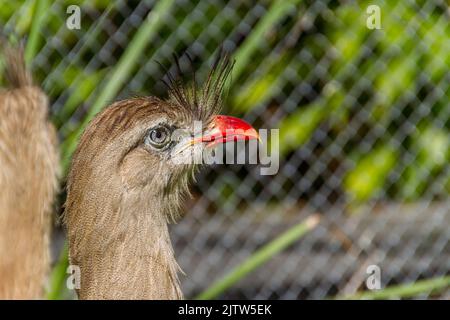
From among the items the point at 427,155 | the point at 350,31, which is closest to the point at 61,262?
the point at 350,31

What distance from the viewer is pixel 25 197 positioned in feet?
3.54

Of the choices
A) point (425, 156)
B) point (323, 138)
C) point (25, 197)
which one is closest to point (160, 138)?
point (25, 197)

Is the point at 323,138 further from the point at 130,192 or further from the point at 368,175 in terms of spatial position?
the point at 130,192

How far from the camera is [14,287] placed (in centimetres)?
108

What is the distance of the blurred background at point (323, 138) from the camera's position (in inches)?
135

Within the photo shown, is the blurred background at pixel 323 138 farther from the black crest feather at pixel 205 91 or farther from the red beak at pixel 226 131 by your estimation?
the red beak at pixel 226 131

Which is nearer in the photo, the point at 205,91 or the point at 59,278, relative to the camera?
the point at 59,278

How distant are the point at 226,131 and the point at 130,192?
0.27 metres

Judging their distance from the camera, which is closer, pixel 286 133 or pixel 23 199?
pixel 23 199

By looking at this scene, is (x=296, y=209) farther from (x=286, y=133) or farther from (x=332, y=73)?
(x=332, y=73)

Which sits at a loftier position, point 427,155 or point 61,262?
point 427,155

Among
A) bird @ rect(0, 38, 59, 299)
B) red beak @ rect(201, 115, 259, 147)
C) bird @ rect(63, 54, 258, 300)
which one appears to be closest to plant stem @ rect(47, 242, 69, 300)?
bird @ rect(63, 54, 258, 300)

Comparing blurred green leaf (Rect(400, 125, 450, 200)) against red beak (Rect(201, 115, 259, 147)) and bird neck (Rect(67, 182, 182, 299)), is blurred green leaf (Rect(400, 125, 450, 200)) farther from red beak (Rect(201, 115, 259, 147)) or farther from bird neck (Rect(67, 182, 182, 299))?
bird neck (Rect(67, 182, 182, 299))
